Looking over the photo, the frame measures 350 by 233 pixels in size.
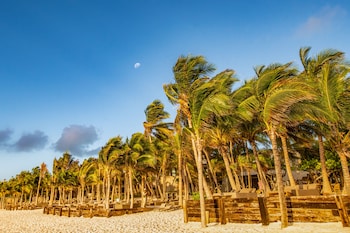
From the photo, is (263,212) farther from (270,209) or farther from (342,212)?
(342,212)

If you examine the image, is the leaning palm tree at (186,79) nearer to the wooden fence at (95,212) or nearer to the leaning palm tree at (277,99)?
the leaning palm tree at (277,99)

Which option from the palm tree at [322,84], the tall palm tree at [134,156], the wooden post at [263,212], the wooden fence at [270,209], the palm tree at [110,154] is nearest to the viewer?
the wooden fence at [270,209]

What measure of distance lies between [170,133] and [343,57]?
1411cm

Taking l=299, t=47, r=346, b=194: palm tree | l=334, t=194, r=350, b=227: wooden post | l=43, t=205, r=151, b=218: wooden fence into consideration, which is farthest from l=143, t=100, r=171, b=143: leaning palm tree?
l=334, t=194, r=350, b=227: wooden post

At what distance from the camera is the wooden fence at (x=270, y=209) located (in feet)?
31.0

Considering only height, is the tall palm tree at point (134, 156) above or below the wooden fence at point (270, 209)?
above

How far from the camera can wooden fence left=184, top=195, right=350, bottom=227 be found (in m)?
9.45

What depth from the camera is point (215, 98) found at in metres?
11.8

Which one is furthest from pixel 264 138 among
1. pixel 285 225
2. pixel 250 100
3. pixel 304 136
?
pixel 285 225

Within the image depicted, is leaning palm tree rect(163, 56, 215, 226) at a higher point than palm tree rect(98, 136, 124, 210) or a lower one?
higher

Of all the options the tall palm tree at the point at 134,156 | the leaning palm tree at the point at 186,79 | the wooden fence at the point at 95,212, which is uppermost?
the leaning palm tree at the point at 186,79

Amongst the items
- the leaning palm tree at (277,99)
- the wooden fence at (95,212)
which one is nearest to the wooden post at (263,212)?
the leaning palm tree at (277,99)

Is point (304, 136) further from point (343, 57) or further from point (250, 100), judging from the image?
point (250, 100)

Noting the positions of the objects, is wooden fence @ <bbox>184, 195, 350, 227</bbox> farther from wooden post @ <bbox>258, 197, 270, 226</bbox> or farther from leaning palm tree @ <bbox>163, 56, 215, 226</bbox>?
leaning palm tree @ <bbox>163, 56, 215, 226</bbox>
